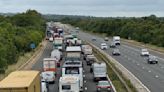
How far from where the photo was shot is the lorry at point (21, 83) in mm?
20984

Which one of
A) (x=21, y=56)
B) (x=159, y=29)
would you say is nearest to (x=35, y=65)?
(x=21, y=56)

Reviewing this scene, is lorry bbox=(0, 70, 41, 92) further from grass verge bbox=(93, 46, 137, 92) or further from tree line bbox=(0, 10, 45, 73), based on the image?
tree line bbox=(0, 10, 45, 73)

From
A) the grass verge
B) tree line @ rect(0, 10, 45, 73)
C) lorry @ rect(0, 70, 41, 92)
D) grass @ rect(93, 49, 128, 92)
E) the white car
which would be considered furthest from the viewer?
tree line @ rect(0, 10, 45, 73)

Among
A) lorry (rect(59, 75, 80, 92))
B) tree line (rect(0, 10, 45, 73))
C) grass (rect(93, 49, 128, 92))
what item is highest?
lorry (rect(59, 75, 80, 92))

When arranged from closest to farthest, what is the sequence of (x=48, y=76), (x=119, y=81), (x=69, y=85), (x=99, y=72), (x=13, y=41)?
(x=69, y=85)
(x=119, y=81)
(x=48, y=76)
(x=99, y=72)
(x=13, y=41)

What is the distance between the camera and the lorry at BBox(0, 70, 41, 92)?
68.8 feet

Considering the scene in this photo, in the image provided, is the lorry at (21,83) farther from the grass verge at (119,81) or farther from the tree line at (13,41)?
the tree line at (13,41)

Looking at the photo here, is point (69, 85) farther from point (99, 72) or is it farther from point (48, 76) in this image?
point (99, 72)

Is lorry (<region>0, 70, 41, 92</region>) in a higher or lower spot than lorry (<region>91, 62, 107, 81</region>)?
higher

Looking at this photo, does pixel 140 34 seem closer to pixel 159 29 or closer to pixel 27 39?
pixel 159 29

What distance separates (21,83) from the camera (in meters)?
21.8

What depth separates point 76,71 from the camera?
41219mm

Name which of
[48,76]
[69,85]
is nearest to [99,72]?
[48,76]

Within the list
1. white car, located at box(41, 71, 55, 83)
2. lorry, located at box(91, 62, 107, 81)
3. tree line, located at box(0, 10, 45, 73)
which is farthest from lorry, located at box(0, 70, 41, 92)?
tree line, located at box(0, 10, 45, 73)
